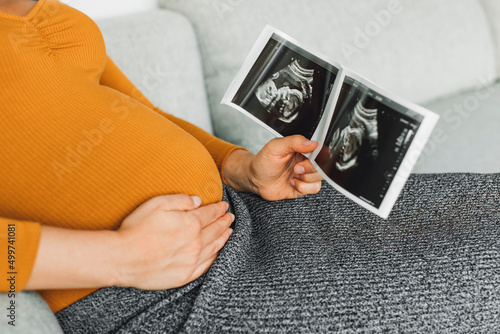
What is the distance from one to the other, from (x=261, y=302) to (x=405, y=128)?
32cm

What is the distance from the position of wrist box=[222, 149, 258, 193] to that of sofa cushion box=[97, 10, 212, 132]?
0.82ft

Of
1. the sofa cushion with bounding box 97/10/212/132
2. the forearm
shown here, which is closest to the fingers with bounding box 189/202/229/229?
the forearm

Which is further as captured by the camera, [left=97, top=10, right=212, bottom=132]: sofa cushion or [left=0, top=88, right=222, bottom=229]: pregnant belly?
[left=97, top=10, right=212, bottom=132]: sofa cushion

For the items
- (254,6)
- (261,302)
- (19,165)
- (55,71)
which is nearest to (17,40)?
(55,71)

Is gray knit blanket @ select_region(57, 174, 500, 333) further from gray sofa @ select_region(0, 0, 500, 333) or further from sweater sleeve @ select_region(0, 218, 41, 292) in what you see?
gray sofa @ select_region(0, 0, 500, 333)

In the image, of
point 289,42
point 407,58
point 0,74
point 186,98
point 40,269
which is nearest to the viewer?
point 40,269

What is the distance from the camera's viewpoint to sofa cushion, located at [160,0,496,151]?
1.16m

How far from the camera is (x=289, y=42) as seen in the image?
78cm

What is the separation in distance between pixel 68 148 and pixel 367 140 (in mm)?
449

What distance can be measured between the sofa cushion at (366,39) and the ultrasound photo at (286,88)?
0.36 meters

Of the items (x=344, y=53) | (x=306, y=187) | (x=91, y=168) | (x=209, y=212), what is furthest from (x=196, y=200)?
(x=344, y=53)

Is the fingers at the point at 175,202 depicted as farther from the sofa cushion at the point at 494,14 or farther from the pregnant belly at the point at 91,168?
the sofa cushion at the point at 494,14

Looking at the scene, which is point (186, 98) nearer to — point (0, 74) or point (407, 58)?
point (0, 74)

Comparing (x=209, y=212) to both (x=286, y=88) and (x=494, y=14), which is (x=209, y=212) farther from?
(x=494, y=14)
